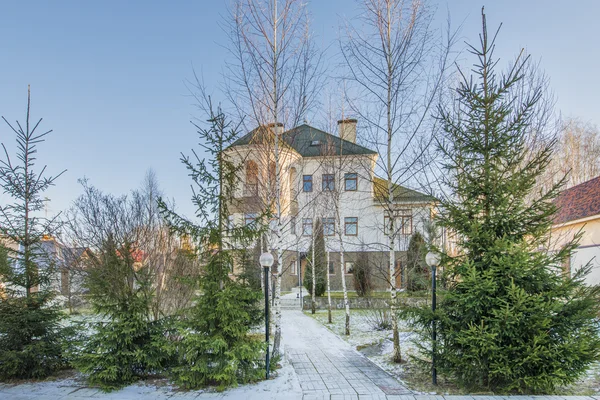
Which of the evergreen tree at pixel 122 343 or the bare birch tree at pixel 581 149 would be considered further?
the bare birch tree at pixel 581 149

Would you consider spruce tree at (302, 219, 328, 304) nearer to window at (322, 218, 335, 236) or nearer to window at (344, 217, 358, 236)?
window at (322, 218, 335, 236)

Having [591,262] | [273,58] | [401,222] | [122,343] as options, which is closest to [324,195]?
A: [401,222]

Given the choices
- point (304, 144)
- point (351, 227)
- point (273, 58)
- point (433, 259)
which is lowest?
point (433, 259)

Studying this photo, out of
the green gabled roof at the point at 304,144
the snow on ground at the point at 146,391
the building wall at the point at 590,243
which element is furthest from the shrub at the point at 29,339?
the building wall at the point at 590,243

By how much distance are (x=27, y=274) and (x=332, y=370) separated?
6465 mm

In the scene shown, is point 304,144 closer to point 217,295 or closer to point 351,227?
point 351,227

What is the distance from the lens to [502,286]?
18.3 feet

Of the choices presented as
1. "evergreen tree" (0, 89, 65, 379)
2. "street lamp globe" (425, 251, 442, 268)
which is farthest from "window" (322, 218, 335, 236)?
"evergreen tree" (0, 89, 65, 379)

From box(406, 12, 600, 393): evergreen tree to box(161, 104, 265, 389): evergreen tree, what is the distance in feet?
10.0

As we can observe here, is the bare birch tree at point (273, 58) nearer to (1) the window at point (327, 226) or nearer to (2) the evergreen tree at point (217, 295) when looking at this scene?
(2) the evergreen tree at point (217, 295)

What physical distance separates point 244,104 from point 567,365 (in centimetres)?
832

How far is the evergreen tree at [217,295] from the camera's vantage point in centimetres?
590

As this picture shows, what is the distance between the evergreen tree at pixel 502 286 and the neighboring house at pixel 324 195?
1.86 m

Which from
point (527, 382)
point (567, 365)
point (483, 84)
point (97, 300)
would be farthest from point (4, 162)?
point (567, 365)
